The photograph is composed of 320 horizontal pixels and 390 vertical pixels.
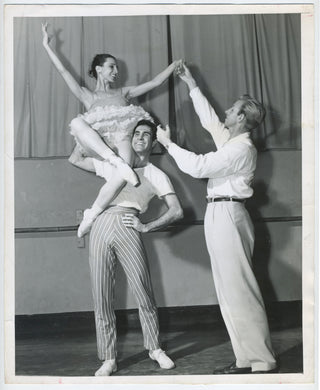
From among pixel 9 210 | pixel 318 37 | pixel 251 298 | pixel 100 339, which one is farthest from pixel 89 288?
pixel 318 37

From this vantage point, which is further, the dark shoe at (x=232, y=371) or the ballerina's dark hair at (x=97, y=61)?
the ballerina's dark hair at (x=97, y=61)

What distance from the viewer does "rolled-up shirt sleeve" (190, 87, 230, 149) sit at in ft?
9.98

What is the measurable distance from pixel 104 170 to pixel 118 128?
0.82 feet

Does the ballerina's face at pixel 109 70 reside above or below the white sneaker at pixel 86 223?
above

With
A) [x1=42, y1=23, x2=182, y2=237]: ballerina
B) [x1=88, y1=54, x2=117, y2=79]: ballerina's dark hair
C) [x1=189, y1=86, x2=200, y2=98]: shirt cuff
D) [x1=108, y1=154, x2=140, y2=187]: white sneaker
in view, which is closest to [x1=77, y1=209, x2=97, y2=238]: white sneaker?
Result: [x1=42, y1=23, x2=182, y2=237]: ballerina

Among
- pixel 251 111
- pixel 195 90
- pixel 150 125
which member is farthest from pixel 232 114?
pixel 150 125

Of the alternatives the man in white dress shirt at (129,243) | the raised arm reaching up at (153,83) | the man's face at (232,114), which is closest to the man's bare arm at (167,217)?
the man in white dress shirt at (129,243)

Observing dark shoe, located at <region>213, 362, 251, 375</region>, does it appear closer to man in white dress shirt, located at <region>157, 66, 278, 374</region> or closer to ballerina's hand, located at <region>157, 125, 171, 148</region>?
man in white dress shirt, located at <region>157, 66, 278, 374</region>

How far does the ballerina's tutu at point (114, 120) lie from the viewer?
9.97ft

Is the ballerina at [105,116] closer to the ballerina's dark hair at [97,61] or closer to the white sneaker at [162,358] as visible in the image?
the ballerina's dark hair at [97,61]

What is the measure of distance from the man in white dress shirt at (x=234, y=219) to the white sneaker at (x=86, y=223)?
565mm

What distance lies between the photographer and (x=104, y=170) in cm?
303

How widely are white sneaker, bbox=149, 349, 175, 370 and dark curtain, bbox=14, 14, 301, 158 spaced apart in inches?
45.3

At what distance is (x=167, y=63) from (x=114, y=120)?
444mm
